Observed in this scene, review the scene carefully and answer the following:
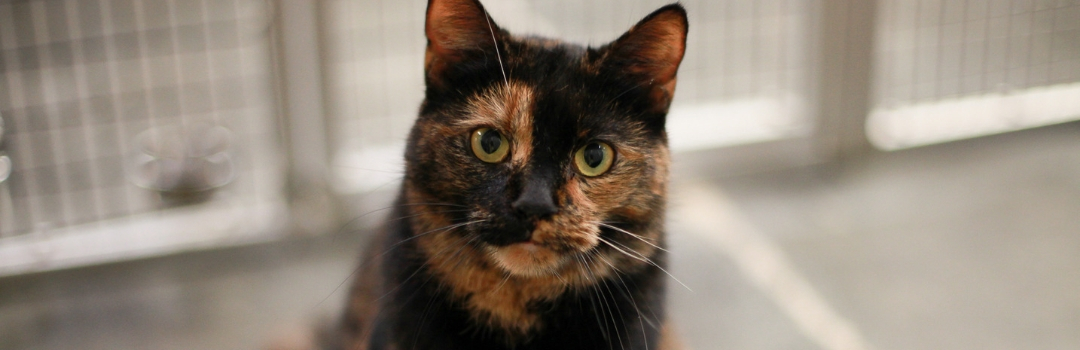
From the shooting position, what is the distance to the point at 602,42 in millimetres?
1770

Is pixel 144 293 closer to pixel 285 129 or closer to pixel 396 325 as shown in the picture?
pixel 285 129

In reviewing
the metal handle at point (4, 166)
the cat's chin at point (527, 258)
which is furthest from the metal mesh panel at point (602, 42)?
the cat's chin at point (527, 258)

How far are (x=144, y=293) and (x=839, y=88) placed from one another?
1.54m

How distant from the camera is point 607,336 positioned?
1029mm

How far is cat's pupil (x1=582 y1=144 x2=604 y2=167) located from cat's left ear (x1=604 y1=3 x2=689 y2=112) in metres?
0.10

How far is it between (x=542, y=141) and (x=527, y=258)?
12 centimetres

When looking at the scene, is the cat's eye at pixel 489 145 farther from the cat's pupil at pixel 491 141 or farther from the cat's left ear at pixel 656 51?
the cat's left ear at pixel 656 51

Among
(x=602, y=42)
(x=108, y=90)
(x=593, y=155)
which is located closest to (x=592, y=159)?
(x=593, y=155)

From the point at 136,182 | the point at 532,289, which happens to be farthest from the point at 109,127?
the point at 532,289

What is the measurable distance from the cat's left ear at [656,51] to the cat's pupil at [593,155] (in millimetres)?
100

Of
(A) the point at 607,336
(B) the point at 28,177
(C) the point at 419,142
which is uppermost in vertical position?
(C) the point at 419,142

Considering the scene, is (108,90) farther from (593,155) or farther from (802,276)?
(802,276)

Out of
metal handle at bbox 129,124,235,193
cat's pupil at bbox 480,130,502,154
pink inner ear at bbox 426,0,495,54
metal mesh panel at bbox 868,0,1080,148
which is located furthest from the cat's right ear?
metal mesh panel at bbox 868,0,1080,148

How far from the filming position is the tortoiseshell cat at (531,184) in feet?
3.14
